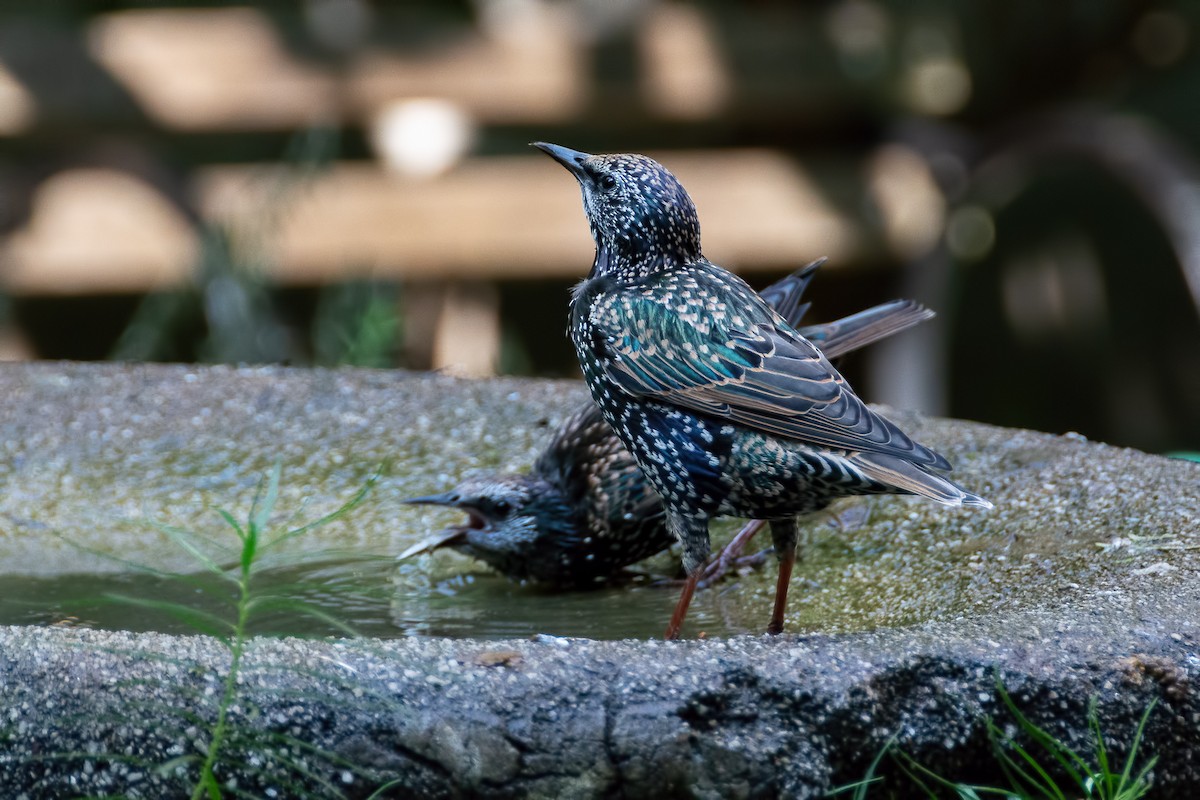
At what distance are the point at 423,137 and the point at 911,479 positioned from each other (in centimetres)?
520

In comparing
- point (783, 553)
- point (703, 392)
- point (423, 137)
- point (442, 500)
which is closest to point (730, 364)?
point (703, 392)

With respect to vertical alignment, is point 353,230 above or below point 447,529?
below

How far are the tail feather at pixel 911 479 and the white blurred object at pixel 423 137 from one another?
499 cm

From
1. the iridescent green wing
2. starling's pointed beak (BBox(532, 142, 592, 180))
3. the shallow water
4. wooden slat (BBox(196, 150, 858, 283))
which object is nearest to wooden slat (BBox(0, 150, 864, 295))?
Result: wooden slat (BBox(196, 150, 858, 283))

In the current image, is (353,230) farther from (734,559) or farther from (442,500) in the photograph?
(734,559)

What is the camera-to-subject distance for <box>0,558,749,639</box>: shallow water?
116 inches

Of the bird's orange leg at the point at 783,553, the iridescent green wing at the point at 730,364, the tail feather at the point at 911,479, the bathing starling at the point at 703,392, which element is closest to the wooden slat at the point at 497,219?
the bathing starling at the point at 703,392

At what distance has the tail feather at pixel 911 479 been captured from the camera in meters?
2.54

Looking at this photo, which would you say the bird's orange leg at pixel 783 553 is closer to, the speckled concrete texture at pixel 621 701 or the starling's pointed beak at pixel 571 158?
the speckled concrete texture at pixel 621 701

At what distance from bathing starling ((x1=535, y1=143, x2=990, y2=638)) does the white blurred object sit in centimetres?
427

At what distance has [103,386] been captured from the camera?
4.12 meters

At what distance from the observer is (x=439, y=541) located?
131 inches

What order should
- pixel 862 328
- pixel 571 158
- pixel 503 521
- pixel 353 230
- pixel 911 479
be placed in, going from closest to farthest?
pixel 911 479
pixel 571 158
pixel 503 521
pixel 862 328
pixel 353 230

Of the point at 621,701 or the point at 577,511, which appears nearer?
the point at 621,701
